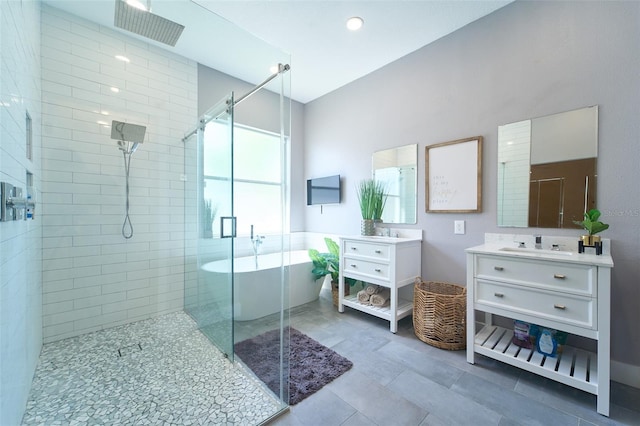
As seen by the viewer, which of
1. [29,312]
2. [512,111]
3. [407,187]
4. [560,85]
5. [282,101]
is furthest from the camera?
[407,187]

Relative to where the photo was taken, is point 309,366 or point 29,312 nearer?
point 29,312

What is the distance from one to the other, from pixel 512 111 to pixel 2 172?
3126 millimetres

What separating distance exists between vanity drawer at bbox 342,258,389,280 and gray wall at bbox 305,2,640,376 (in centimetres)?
51

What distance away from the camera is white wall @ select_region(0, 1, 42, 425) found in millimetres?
1059

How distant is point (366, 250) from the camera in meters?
2.64

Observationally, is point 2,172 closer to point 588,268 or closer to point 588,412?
point 588,268

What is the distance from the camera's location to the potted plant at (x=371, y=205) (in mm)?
2984

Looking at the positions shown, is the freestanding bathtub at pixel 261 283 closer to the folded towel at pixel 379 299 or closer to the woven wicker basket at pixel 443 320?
the folded towel at pixel 379 299

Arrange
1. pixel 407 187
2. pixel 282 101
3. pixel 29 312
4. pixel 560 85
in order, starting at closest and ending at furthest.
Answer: pixel 29 312 → pixel 282 101 → pixel 560 85 → pixel 407 187

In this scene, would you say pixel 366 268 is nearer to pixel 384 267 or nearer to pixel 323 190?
pixel 384 267

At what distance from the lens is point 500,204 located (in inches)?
86.1

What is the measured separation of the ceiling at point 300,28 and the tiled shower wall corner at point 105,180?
284 millimetres

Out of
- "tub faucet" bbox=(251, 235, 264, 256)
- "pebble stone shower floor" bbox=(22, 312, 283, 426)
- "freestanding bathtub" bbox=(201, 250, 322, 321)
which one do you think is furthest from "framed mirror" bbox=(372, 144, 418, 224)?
"pebble stone shower floor" bbox=(22, 312, 283, 426)

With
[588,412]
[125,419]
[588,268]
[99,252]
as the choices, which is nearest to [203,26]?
[99,252]
